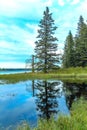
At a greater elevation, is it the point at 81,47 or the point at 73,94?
the point at 81,47

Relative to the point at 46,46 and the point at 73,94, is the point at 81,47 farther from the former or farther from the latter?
the point at 73,94

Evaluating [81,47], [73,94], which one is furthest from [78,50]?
[73,94]

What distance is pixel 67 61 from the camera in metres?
66.4

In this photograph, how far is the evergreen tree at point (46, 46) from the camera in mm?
54375

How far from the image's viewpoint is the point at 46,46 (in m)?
55.2

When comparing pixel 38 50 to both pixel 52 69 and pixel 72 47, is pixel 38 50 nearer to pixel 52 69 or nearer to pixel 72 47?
pixel 52 69

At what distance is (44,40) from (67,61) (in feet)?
42.0

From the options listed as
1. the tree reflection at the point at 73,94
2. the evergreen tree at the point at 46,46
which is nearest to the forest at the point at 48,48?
the evergreen tree at the point at 46,46

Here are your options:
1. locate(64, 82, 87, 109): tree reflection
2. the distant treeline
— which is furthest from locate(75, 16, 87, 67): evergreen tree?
locate(64, 82, 87, 109): tree reflection

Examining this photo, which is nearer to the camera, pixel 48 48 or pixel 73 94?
pixel 73 94

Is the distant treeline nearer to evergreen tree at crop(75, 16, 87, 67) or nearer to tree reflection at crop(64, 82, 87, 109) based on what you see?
evergreen tree at crop(75, 16, 87, 67)

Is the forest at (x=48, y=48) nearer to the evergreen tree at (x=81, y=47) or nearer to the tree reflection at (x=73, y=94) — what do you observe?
the evergreen tree at (x=81, y=47)

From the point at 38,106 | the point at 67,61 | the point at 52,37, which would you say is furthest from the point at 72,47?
the point at 38,106

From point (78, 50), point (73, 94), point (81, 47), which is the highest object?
point (81, 47)
